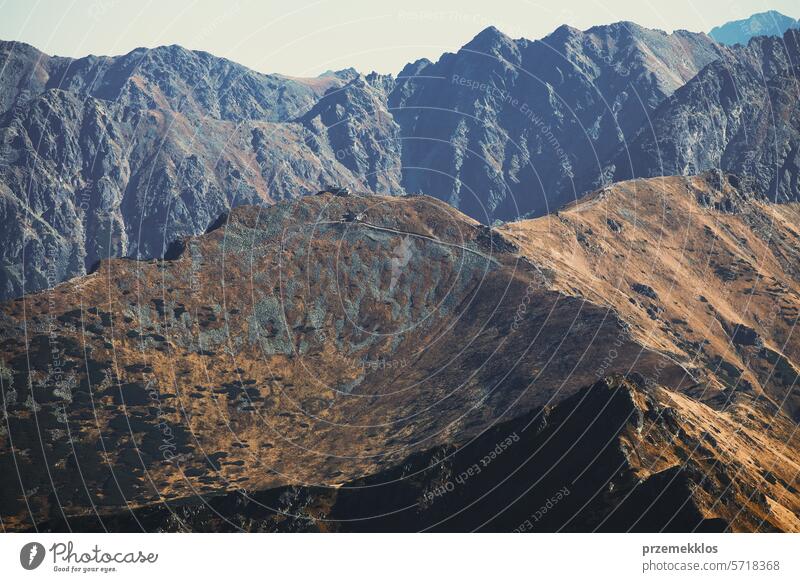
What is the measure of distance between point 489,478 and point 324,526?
35586 mm

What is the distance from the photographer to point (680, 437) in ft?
641

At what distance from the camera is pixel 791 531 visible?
16775 centimetres

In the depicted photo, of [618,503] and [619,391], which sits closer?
[618,503]
